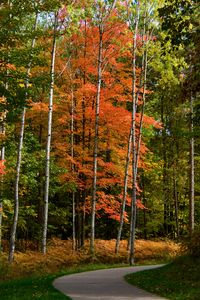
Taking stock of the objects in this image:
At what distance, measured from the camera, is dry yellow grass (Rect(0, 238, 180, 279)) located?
16391 millimetres

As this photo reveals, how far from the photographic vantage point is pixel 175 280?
11172 millimetres

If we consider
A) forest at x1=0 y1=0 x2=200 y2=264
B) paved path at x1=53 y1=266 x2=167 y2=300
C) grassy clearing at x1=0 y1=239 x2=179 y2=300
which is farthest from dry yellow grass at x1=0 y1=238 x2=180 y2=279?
paved path at x1=53 y1=266 x2=167 y2=300

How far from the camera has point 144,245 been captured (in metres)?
25.0

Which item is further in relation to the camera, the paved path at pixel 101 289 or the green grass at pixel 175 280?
the green grass at pixel 175 280

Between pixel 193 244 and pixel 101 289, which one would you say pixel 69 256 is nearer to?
pixel 193 244

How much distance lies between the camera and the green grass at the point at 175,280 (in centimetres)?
924

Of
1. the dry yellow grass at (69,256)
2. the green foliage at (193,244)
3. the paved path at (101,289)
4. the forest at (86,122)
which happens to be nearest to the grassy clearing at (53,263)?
the dry yellow grass at (69,256)

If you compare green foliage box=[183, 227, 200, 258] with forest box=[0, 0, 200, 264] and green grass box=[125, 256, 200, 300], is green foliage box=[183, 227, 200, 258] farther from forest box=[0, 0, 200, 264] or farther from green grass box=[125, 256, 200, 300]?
forest box=[0, 0, 200, 264]

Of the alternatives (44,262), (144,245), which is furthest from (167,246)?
(44,262)

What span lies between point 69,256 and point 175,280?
9114 millimetres

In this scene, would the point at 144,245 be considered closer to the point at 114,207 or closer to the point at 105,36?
the point at 114,207

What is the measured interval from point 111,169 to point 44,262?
6712 mm

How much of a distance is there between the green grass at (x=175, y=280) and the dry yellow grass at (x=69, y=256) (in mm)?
4961

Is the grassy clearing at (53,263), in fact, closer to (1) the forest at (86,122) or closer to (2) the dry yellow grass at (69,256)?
(2) the dry yellow grass at (69,256)
